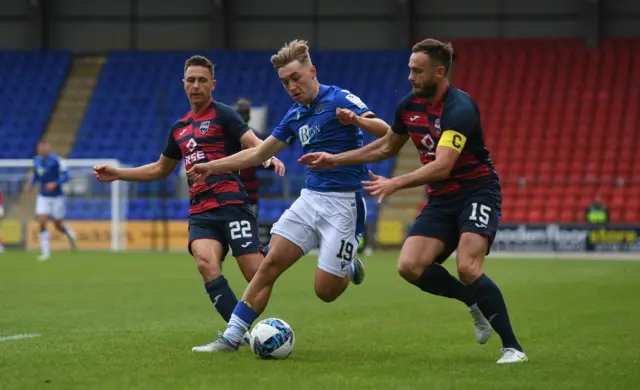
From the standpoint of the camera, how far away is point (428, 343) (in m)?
9.95

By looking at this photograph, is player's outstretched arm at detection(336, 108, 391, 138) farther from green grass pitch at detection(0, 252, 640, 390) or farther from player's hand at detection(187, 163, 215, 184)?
green grass pitch at detection(0, 252, 640, 390)

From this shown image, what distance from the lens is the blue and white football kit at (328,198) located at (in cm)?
905

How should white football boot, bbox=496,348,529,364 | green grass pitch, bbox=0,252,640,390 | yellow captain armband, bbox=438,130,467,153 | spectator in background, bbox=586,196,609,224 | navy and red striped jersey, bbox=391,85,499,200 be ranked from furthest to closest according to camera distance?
spectator in background, bbox=586,196,609,224 → navy and red striped jersey, bbox=391,85,499,200 → white football boot, bbox=496,348,529,364 → yellow captain armband, bbox=438,130,467,153 → green grass pitch, bbox=0,252,640,390

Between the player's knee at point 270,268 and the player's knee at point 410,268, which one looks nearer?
the player's knee at point 410,268

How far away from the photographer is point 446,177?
8172mm

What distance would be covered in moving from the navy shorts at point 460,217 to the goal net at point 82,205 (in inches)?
908

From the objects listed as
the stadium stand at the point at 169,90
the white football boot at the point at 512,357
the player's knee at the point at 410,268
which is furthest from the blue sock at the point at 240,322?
the stadium stand at the point at 169,90

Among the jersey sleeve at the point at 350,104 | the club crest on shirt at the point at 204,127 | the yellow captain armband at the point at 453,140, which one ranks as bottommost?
the club crest on shirt at the point at 204,127

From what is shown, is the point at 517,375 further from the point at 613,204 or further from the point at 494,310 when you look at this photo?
the point at 613,204

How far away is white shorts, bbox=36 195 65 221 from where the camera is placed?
1037 inches

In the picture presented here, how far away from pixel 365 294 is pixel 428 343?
6141 millimetres

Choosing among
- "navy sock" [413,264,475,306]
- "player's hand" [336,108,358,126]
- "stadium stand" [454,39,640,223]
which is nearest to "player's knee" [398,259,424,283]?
"navy sock" [413,264,475,306]

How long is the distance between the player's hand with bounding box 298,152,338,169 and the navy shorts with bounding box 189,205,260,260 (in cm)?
141

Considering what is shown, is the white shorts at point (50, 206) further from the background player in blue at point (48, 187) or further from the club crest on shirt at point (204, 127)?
the club crest on shirt at point (204, 127)
